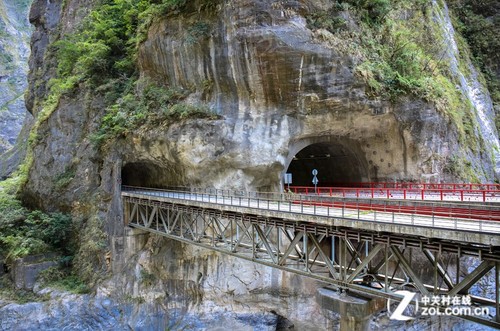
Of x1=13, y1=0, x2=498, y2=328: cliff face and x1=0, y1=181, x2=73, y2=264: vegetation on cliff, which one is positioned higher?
x1=13, y1=0, x2=498, y2=328: cliff face

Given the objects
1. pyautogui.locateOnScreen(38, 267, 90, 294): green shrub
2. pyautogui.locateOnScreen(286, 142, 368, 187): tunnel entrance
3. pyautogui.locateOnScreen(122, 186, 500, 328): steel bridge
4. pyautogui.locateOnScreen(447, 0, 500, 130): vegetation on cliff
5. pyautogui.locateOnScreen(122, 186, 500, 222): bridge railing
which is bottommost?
pyautogui.locateOnScreen(38, 267, 90, 294): green shrub

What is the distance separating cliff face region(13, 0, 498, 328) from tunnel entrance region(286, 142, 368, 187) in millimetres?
509

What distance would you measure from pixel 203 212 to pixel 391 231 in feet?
30.9

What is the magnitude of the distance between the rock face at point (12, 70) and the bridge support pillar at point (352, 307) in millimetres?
66711

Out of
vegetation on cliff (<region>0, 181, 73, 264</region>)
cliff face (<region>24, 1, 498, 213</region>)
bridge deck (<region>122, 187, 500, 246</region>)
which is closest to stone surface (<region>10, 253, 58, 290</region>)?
vegetation on cliff (<region>0, 181, 73, 264</region>)

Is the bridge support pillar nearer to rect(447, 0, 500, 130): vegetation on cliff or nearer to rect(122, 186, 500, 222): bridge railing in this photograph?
rect(122, 186, 500, 222): bridge railing

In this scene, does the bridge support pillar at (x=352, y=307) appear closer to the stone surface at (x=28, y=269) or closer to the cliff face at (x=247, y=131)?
the cliff face at (x=247, y=131)

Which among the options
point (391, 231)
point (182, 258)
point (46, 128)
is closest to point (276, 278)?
point (182, 258)

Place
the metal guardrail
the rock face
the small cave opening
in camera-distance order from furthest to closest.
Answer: the rock face → the small cave opening → the metal guardrail

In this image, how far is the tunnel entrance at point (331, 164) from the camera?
25.1m

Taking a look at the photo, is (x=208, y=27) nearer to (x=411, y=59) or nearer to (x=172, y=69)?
(x=172, y=69)

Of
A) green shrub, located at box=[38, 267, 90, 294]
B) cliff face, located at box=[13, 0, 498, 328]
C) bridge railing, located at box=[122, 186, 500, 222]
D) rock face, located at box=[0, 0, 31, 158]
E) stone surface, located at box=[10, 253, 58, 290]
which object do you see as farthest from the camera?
rock face, located at box=[0, 0, 31, 158]

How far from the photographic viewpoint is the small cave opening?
24.4 m

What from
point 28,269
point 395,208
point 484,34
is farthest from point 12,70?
point 395,208
